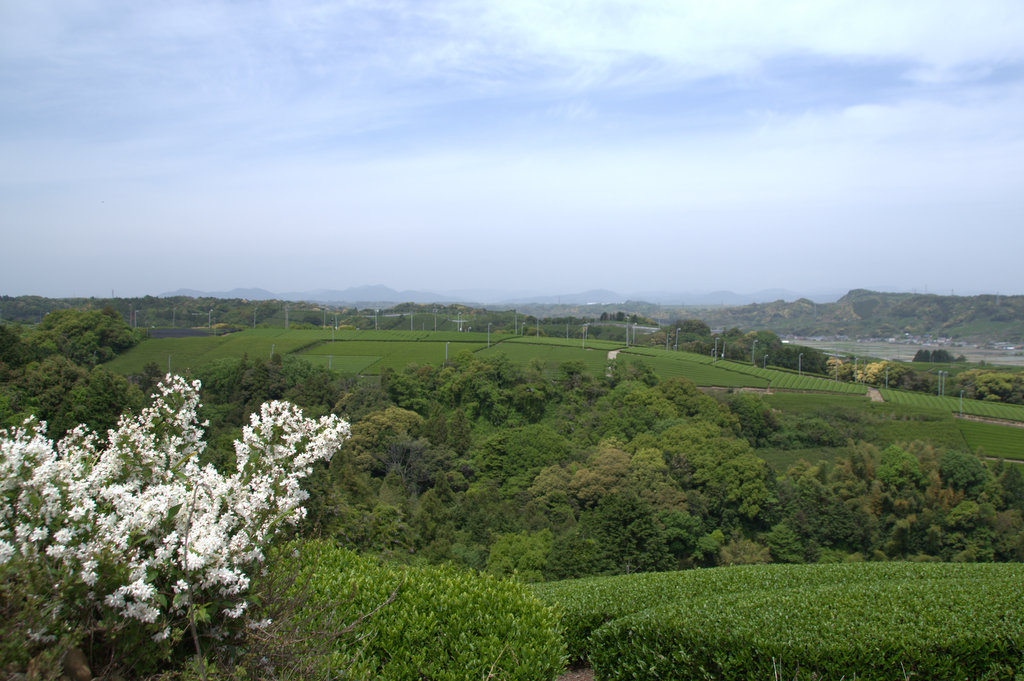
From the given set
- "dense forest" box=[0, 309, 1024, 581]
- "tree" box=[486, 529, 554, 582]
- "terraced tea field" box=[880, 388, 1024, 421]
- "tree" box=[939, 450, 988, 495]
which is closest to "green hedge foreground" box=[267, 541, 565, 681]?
"dense forest" box=[0, 309, 1024, 581]

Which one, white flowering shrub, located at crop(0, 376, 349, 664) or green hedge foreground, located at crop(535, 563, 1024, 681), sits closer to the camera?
white flowering shrub, located at crop(0, 376, 349, 664)

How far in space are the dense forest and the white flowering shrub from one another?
7.41 metres

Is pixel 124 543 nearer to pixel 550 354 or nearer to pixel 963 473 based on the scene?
pixel 963 473

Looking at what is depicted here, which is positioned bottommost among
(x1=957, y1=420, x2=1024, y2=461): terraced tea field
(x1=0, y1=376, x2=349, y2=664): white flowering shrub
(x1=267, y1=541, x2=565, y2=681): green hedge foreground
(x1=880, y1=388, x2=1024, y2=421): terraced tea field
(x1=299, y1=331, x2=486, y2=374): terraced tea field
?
(x1=957, y1=420, x2=1024, y2=461): terraced tea field

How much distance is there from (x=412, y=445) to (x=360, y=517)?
2912 cm

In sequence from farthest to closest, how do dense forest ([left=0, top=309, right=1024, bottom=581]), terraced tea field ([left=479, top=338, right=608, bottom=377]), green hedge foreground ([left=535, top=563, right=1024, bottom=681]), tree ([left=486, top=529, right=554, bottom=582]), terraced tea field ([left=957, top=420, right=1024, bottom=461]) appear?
terraced tea field ([left=479, top=338, right=608, bottom=377]) < terraced tea field ([left=957, top=420, right=1024, bottom=461]) < dense forest ([left=0, top=309, right=1024, bottom=581]) < tree ([left=486, top=529, right=554, bottom=582]) < green hedge foreground ([left=535, top=563, right=1024, bottom=681])

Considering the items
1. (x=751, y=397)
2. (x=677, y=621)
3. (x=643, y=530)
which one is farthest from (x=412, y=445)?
(x=677, y=621)

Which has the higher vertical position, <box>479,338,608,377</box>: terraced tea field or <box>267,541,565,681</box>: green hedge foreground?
<box>267,541,565,681</box>: green hedge foreground

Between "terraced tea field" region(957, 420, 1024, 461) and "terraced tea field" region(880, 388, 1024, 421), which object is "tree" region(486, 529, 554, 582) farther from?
"terraced tea field" region(880, 388, 1024, 421)

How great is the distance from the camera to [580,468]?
3866 centimetres

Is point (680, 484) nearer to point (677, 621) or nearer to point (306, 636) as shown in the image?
point (677, 621)

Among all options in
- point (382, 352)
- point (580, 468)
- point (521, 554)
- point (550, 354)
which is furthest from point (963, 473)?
point (382, 352)

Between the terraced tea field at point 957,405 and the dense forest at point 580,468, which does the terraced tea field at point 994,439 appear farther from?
the dense forest at point 580,468

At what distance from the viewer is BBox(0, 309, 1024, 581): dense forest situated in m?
24.0
